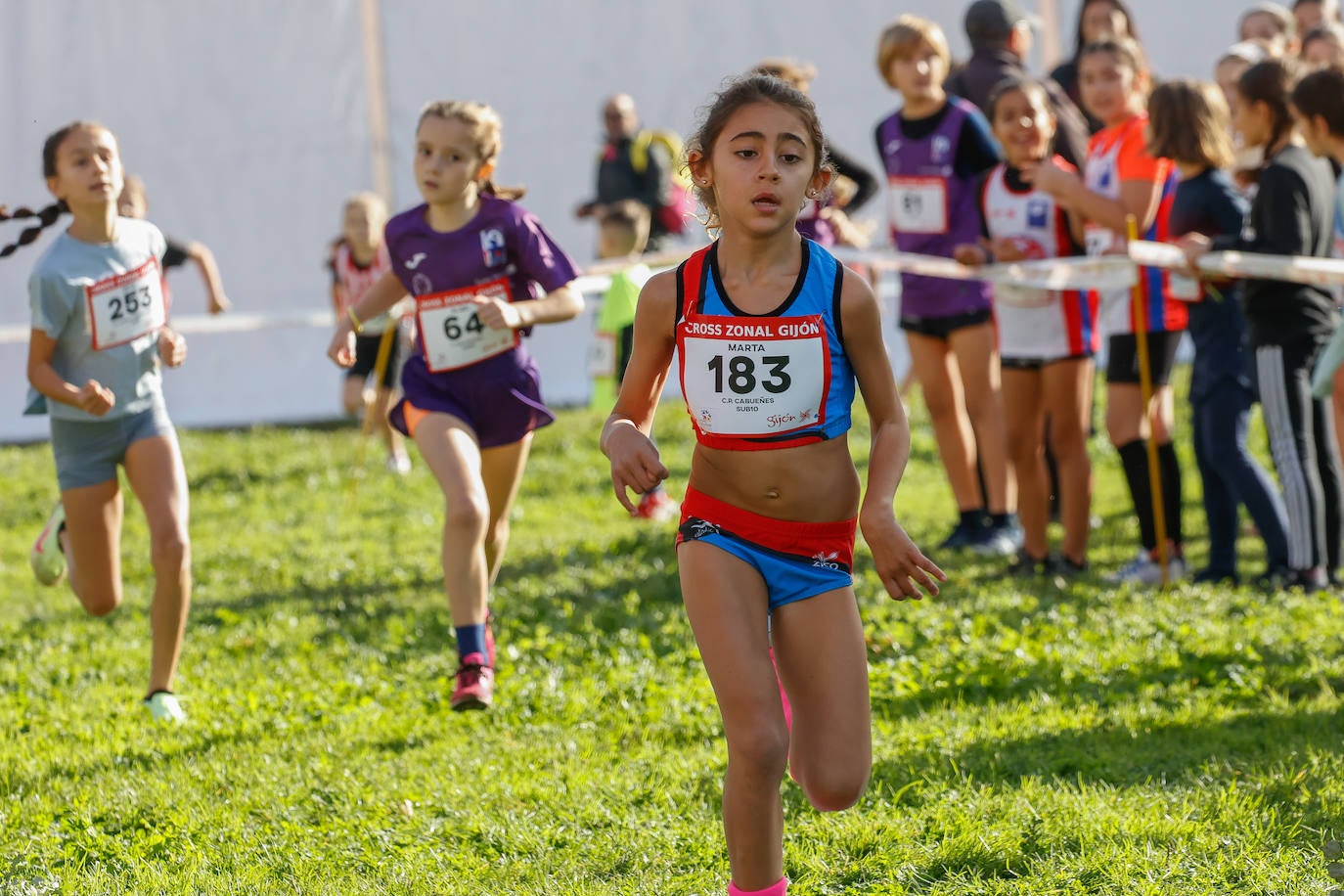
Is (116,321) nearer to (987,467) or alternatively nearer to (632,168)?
(987,467)

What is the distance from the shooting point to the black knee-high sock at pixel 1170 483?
23.9 feet

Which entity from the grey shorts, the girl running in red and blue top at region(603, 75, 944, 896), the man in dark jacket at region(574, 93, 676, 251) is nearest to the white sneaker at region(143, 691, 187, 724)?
the grey shorts

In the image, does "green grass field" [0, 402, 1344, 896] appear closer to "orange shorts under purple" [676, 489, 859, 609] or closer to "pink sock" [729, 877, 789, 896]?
"pink sock" [729, 877, 789, 896]

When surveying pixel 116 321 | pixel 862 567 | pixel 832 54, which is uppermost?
pixel 832 54

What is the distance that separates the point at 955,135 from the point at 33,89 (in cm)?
889

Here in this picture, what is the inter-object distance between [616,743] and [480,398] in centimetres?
143

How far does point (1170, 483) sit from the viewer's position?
728 cm

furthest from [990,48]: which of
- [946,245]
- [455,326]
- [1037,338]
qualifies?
[455,326]

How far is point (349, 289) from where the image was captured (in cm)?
1074

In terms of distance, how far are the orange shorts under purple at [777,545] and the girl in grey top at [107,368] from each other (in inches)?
98.8

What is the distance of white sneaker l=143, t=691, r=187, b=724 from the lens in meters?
5.46

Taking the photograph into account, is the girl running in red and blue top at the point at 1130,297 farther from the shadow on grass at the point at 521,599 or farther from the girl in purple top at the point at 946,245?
the shadow on grass at the point at 521,599

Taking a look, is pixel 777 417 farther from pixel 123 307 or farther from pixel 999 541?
pixel 999 541

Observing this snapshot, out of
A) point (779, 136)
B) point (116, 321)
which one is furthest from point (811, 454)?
point (116, 321)
